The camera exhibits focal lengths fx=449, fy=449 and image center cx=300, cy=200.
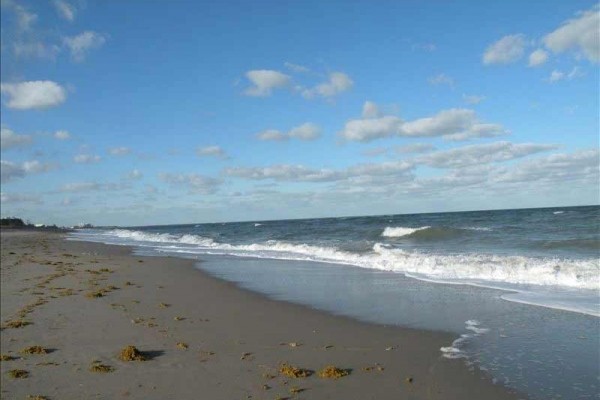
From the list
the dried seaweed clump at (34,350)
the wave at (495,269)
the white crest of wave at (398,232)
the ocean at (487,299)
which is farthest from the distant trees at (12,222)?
the dried seaweed clump at (34,350)

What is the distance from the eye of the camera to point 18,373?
6.25 meters

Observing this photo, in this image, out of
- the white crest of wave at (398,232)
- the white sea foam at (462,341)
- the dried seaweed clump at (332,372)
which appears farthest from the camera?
the white crest of wave at (398,232)

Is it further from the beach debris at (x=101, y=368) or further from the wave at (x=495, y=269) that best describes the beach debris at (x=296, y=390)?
the wave at (x=495, y=269)

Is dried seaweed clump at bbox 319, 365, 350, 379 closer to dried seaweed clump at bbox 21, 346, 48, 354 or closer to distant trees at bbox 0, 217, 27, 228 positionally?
dried seaweed clump at bbox 21, 346, 48, 354

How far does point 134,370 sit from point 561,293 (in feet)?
32.1

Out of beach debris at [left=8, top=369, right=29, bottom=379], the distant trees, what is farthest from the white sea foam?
the distant trees

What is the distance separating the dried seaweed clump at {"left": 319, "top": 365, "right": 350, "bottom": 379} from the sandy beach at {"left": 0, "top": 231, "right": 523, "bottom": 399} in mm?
53

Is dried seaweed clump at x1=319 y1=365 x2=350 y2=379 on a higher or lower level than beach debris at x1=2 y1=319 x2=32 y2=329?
lower

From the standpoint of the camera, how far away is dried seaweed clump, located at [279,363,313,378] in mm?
6008

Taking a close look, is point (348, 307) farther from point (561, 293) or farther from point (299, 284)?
point (561, 293)

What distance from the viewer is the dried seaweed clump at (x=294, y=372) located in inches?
237

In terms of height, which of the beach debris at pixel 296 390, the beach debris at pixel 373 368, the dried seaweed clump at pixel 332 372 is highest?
the dried seaweed clump at pixel 332 372

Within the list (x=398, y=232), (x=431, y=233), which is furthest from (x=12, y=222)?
(x=431, y=233)

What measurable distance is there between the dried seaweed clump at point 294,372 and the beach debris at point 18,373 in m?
3.55
